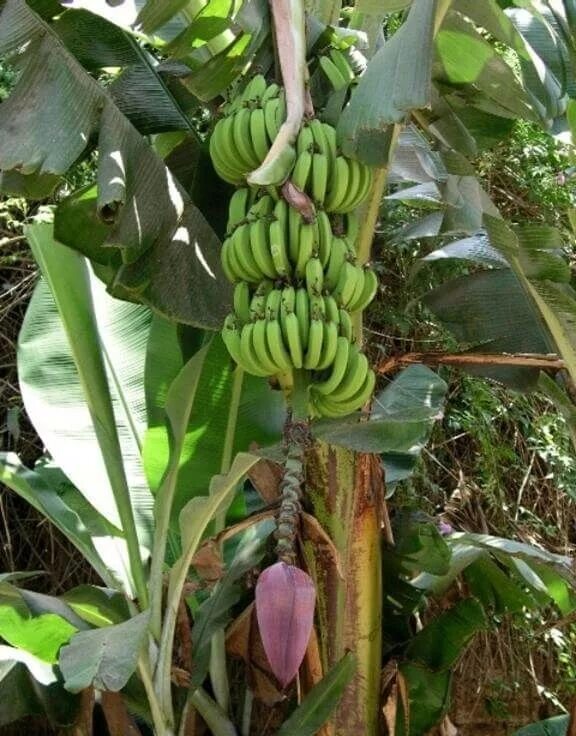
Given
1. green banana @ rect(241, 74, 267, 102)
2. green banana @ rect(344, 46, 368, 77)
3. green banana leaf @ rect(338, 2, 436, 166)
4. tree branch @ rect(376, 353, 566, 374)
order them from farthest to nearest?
tree branch @ rect(376, 353, 566, 374), green banana @ rect(344, 46, 368, 77), green banana @ rect(241, 74, 267, 102), green banana leaf @ rect(338, 2, 436, 166)

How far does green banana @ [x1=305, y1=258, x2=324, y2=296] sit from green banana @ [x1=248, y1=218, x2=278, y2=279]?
0.05 metres

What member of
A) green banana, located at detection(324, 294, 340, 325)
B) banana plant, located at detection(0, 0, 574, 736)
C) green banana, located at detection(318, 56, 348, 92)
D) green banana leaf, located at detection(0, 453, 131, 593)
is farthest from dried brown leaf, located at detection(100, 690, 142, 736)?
green banana, located at detection(318, 56, 348, 92)

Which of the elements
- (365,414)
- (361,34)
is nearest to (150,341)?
(365,414)

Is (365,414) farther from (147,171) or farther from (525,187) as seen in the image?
(525,187)

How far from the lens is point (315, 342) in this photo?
113cm

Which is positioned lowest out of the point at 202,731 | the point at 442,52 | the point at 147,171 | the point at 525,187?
the point at 525,187

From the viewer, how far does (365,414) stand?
135cm

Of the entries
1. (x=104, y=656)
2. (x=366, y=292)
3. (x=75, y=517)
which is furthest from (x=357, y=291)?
(x=75, y=517)

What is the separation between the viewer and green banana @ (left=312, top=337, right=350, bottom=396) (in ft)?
3.84

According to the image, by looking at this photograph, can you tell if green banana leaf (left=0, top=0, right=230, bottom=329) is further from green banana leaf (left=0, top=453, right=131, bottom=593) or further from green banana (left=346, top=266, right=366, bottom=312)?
green banana leaf (left=0, top=453, right=131, bottom=593)

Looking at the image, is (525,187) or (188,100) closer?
(188,100)

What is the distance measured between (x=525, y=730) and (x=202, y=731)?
0.70m

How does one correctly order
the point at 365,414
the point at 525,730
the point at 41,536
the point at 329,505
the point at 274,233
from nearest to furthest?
1. the point at 274,233
2. the point at 365,414
3. the point at 329,505
4. the point at 525,730
5. the point at 41,536

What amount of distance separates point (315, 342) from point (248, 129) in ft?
1.09
